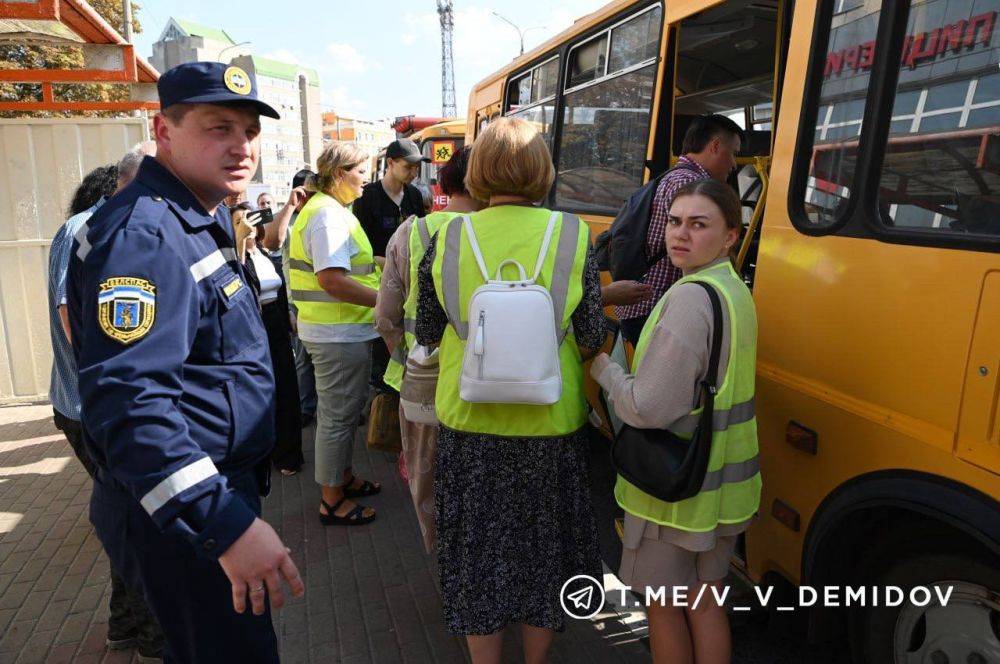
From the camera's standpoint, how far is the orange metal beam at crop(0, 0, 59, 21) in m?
4.31

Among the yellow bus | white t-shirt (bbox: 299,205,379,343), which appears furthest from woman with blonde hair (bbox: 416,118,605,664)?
the yellow bus

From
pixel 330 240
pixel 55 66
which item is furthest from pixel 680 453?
pixel 55 66

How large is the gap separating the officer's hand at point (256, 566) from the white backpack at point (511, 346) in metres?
0.76

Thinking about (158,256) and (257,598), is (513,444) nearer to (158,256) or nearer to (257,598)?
(257,598)

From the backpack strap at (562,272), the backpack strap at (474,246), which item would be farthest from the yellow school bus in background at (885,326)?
the backpack strap at (474,246)

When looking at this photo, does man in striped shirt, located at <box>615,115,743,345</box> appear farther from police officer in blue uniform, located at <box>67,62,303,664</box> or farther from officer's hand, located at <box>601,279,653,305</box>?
police officer in blue uniform, located at <box>67,62,303,664</box>

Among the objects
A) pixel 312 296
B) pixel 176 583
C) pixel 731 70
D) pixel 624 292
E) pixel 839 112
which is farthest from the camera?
pixel 731 70

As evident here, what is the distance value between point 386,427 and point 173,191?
1957 millimetres

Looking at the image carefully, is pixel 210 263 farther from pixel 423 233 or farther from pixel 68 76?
pixel 68 76

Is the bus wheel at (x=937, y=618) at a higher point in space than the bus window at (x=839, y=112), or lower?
lower

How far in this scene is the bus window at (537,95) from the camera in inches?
203

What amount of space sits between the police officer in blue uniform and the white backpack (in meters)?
0.60

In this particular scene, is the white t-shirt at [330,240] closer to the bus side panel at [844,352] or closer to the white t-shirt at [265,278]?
the white t-shirt at [265,278]

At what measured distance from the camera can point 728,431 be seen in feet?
7.00
